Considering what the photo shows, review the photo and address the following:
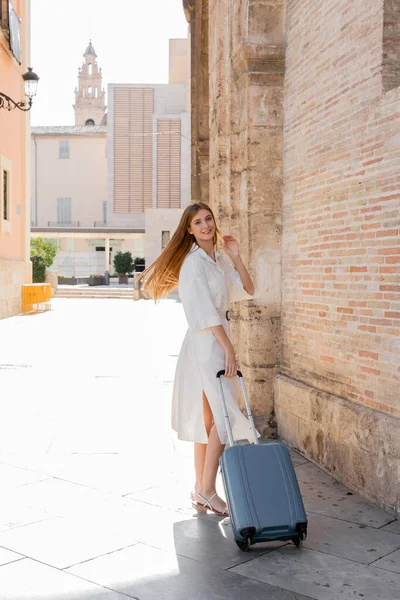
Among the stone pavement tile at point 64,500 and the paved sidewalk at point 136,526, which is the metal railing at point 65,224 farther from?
the stone pavement tile at point 64,500

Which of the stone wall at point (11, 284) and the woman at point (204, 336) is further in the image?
the stone wall at point (11, 284)

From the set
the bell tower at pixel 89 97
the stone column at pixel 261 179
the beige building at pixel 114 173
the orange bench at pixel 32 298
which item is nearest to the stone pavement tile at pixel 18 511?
the stone column at pixel 261 179

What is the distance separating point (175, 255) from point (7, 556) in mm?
1900

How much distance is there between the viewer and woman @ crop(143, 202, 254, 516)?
14.4 ft

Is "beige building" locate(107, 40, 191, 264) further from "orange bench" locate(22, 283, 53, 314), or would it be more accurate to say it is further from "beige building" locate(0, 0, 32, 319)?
"orange bench" locate(22, 283, 53, 314)

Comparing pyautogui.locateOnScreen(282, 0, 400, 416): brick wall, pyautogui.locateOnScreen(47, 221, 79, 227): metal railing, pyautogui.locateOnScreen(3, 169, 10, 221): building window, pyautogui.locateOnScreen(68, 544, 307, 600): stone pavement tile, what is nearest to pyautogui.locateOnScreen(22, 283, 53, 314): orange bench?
pyautogui.locateOnScreen(3, 169, 10, 221): building window

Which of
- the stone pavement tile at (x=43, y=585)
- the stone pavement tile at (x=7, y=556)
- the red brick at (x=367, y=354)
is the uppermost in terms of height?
the red brick at (x=367, y=354)

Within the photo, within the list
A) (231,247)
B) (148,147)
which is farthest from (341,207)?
(148,147)

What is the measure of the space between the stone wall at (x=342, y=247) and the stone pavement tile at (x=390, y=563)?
69cm

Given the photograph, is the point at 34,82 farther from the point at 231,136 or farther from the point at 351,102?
the point at 351,102

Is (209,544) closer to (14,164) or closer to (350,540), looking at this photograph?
(350,540)

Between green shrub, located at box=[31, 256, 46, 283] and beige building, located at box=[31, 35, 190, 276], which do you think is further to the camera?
beige building, located at box=[31, 35, 190, 276]

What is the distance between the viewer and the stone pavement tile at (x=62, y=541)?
3.87 m

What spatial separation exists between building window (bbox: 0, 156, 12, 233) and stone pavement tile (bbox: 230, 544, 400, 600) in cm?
1814
